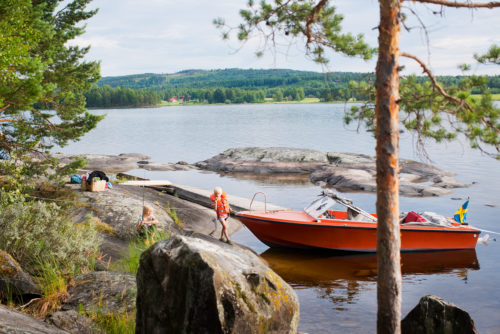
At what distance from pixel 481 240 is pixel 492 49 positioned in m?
12.2

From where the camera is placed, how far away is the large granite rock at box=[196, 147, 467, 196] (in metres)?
27.3

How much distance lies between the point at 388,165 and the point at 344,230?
9.05 m

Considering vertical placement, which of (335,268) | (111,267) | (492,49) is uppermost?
(492,49)

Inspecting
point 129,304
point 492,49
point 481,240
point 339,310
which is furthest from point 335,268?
point 492,49

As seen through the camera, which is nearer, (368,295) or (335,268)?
(368,295)

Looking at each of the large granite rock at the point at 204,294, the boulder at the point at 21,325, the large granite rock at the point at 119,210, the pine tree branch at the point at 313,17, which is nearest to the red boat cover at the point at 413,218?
the large granite rock at the point at 119,210

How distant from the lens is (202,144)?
5681cm

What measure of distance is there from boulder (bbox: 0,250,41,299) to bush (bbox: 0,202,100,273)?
2.66ft

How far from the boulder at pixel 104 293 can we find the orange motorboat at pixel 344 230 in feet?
24.3

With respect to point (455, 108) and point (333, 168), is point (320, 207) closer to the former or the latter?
point (455, 108)

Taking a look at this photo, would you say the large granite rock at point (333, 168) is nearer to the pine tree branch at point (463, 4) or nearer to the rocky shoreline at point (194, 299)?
the pine tree branch at point (463, 4)

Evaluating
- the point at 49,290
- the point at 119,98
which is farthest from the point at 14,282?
the point at 119,98

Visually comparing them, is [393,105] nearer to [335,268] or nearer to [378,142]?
[378,142]

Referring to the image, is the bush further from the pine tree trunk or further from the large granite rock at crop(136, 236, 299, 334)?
the pine tree trunk
